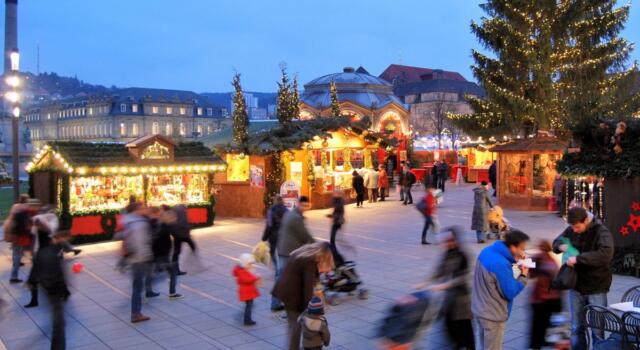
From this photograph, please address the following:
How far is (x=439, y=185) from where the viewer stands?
29359 millimetres

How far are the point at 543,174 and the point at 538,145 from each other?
1174 millimetres

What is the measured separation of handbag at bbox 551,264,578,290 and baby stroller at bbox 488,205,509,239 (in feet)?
27.5

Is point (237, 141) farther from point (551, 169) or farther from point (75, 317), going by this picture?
point (75, 317)

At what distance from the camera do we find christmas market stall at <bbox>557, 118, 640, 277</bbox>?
1039 centimetres

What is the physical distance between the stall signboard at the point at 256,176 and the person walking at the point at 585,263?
14655 mm

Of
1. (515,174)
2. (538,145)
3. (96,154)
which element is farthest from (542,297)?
(515,174)

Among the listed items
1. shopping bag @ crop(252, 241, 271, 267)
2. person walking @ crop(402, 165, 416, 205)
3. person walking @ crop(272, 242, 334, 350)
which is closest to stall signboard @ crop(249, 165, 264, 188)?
person walking @ crop(402, 165, 416, 205)

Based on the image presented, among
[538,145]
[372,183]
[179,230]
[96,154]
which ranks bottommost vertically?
[179,230]

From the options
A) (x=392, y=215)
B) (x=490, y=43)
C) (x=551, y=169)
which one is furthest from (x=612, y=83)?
(x=392, y=215)

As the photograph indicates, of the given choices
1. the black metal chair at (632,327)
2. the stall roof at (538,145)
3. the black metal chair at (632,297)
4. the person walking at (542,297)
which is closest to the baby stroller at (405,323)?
the person walking at (542,297)

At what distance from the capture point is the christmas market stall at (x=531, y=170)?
20906 mm

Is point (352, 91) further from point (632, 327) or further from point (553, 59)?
point (632, 327)

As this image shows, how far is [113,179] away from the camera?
16.6m

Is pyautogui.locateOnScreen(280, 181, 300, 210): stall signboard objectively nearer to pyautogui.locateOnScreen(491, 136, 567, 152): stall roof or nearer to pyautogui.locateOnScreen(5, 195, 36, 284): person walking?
pyautogui.locateOnScreen(491, 136, 567, 152): stall roof
